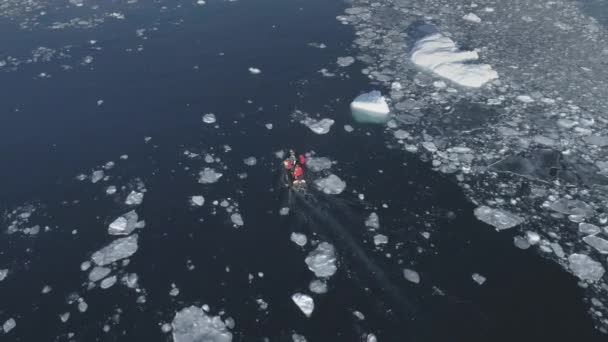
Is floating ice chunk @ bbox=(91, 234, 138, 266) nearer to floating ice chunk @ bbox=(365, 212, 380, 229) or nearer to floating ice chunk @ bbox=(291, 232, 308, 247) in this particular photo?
floating ice chunk @ bbox=(291, 232, 308, 247)

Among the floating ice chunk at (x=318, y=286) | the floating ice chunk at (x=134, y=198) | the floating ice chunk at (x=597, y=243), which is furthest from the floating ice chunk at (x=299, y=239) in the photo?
the floating ice chunk at (x=597, y=243)

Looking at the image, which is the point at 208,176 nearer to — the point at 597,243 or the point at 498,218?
the point at 498,218

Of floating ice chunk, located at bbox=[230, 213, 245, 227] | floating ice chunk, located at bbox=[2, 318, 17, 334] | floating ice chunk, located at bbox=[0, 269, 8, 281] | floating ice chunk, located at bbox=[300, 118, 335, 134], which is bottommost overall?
floating ice chunk, located at bbox=[2, 318, 17, 334]

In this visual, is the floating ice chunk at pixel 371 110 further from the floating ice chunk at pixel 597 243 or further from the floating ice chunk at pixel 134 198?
the floating ice chunk at pixel 134 198

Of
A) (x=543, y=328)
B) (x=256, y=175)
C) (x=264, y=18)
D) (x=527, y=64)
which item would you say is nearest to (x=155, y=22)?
(x=264, y=18)

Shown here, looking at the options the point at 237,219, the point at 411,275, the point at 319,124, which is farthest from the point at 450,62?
the point at 237,219

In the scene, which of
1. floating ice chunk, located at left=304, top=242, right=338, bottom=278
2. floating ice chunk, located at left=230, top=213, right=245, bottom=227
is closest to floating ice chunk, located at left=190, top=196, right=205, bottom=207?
floating ice chunk, located at left=230, top=213, right=245, bottom=227
